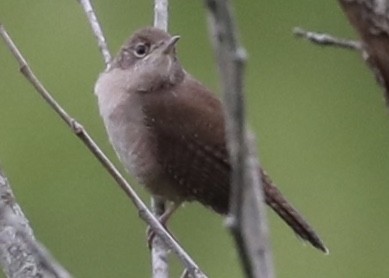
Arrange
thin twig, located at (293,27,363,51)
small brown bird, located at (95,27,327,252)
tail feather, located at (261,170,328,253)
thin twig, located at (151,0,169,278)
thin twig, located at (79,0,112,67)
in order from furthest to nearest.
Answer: small brown bird, located at (95,27,327,252) → tail feather, located at (261,170,328,253) → thin twig, located at (79,0,112,67) → thin twig, located at (151,0,169,278) → thin twig, located at (293,27,363,51)

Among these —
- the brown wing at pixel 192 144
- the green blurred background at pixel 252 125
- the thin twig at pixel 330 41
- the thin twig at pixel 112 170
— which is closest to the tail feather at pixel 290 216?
the brown wing at pixel 192 144

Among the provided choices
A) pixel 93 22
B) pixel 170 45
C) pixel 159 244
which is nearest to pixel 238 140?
pixel 159 244

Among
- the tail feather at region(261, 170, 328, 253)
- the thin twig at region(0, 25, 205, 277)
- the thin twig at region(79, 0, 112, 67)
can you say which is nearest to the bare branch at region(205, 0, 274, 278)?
the thin twig at region(0, 25, 205, 277)

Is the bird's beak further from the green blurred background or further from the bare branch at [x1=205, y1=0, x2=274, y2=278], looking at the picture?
the green blurred background

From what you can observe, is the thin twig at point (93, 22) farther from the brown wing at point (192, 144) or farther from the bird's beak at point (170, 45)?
→ the brown wing at point (192, 144)

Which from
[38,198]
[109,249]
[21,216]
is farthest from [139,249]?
[21,216]

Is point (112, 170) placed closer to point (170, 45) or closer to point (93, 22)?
point (93, 22)

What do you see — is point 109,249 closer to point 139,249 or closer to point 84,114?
point 139,249
